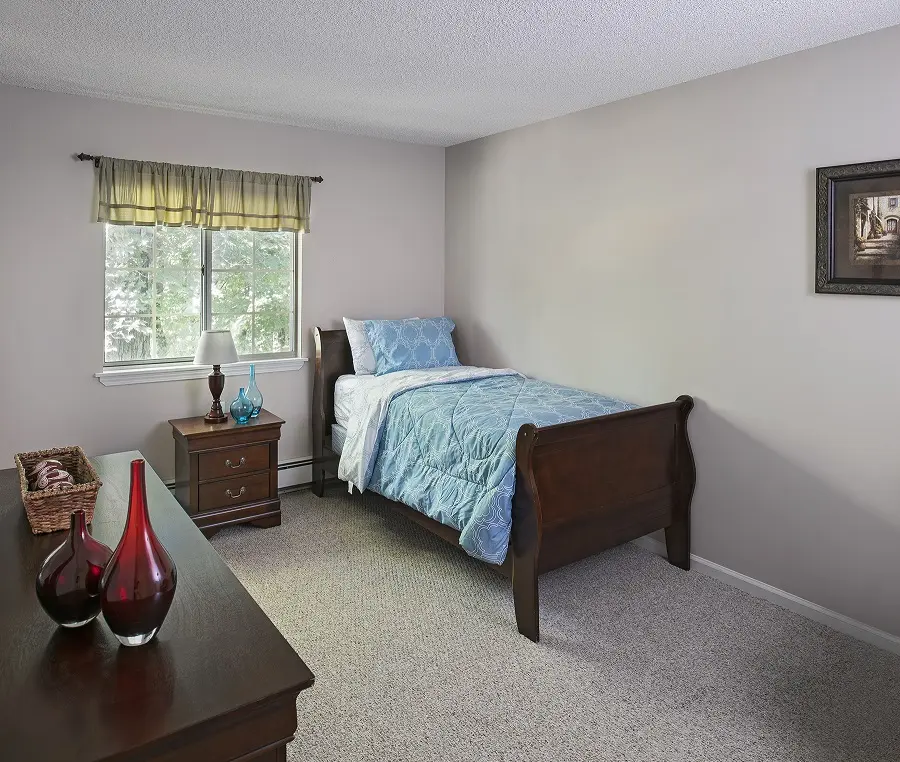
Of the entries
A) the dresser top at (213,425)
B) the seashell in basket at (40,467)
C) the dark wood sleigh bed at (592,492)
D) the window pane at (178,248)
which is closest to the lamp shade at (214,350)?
the dresser top at (213,425)

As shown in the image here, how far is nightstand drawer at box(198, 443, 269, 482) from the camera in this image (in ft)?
11.9

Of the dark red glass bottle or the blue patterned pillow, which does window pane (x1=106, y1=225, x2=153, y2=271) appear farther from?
the dark red glass bottle

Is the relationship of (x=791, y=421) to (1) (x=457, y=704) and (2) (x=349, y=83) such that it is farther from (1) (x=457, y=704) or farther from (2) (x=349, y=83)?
(2) (x=349, y=83)

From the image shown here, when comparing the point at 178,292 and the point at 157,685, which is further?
the point at 178,292

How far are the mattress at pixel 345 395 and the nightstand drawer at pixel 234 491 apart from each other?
23.3 inches

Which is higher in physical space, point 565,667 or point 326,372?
point 326,372

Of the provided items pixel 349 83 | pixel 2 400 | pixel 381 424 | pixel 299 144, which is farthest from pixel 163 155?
pixel 381 424

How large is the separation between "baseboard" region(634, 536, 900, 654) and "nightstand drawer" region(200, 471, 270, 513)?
6.91 ft

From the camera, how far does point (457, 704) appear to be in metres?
2.25

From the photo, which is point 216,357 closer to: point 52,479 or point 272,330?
point 272,330

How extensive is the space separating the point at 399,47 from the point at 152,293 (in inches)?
81.4

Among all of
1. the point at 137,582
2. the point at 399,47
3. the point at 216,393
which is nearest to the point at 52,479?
the point at 137,582

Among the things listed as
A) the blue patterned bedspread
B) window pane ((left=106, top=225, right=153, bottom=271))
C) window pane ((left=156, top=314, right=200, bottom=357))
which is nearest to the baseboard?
the blue patterned bedspread

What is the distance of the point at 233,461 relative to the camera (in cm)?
371
